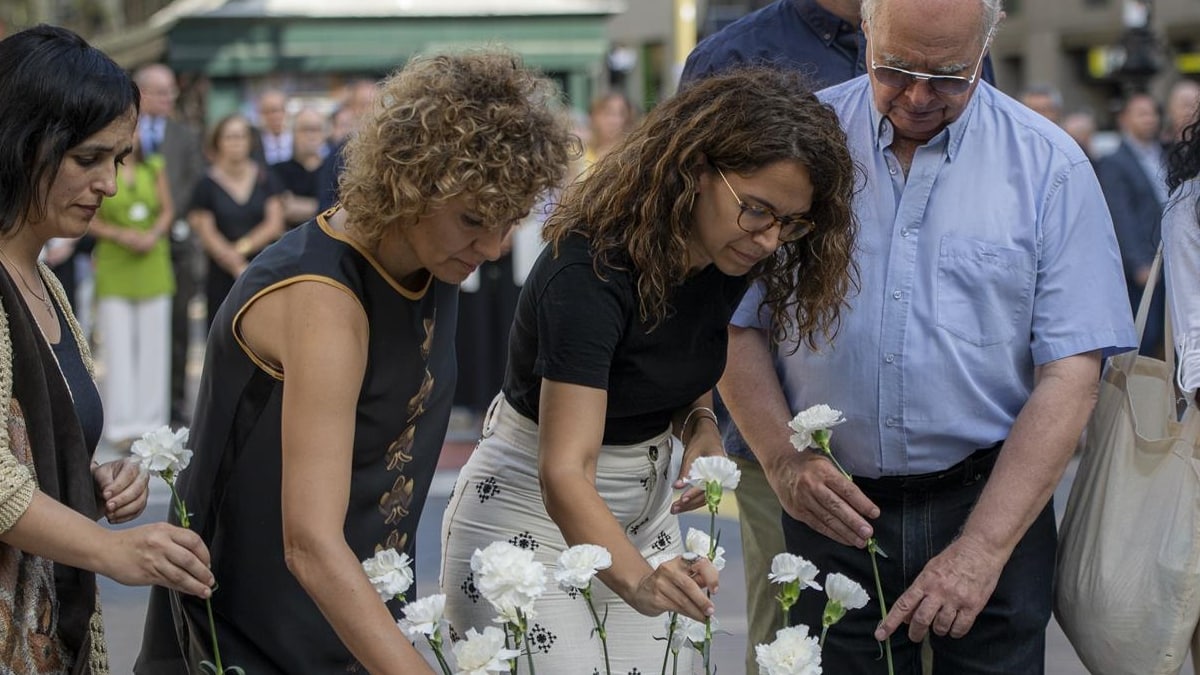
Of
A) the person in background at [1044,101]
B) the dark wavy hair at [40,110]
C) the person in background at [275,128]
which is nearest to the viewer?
the dark wavy hair at [40,110]

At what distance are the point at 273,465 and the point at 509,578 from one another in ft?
2.13

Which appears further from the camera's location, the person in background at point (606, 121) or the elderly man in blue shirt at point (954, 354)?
the person in background at point (606, 121)

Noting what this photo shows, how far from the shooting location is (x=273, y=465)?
2.61 m

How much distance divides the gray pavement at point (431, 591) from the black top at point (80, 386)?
2.22 m

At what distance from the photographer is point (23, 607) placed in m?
2.45

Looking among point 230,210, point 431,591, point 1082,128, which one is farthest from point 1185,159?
point 1082,128

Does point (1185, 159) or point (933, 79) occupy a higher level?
point (933, 79)

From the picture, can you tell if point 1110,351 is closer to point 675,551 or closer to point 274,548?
point 675,551

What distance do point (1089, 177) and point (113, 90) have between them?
1.75 meters

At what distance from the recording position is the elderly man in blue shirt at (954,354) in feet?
9.69

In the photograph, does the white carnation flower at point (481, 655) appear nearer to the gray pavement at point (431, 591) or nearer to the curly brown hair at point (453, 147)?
the curly brown hair at point (453, 147)

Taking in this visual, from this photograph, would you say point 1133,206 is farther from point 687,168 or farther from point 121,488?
point 121,488

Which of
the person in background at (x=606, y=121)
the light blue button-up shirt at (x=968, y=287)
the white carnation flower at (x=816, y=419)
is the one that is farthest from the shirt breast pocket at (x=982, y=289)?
the person in background at (x=606, y=121)

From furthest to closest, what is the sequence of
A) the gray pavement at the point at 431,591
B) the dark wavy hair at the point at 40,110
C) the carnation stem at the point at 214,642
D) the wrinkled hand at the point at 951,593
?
the gray pavement at the point at 431,591
the wrinkled hand at the point at 951,593
the dark wavy hair at the point at 40,110
the carnation stem at the point at 214,642
